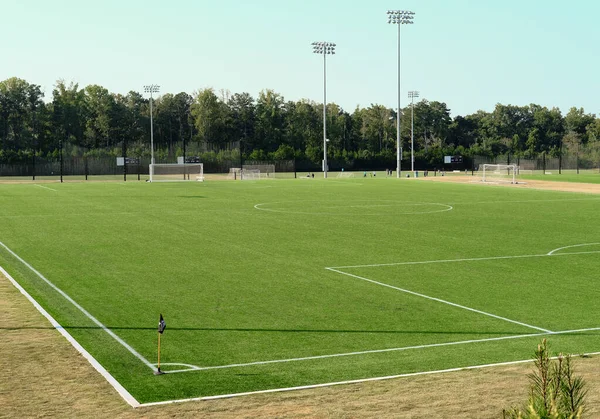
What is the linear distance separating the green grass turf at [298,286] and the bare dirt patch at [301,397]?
59 centimetres

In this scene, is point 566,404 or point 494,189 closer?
point 566,404

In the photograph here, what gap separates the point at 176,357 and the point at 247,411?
3422mm

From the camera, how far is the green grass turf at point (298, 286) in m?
13.5

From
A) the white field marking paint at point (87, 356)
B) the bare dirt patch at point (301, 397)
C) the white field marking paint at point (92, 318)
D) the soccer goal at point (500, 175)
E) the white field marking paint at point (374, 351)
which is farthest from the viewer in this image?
the soccer goal at point (500, 175)

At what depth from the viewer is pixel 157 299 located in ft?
61.4

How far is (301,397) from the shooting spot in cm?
1094

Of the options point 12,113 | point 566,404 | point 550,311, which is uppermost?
point 12,113

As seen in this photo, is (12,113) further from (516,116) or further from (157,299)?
(157,299)

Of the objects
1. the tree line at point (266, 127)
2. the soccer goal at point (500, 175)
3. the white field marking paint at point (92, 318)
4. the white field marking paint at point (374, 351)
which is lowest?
the white field marking paint at point (374, 351)

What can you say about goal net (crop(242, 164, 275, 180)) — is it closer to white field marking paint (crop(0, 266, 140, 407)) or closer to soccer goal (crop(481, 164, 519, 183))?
soccer goal (crop(481, 164, 519, 183))

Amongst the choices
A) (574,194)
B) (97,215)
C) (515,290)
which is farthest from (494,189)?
(515,290)

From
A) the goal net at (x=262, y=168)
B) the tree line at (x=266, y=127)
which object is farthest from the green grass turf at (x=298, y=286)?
the tree line at (x=266, y=127)

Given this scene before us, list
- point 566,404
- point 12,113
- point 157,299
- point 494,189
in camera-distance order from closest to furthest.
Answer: point 566,404 → point 157,299 → point 494,189 → point 12,113

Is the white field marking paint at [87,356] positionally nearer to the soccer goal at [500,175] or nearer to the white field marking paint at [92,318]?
the white field marking paint at [92,318]
